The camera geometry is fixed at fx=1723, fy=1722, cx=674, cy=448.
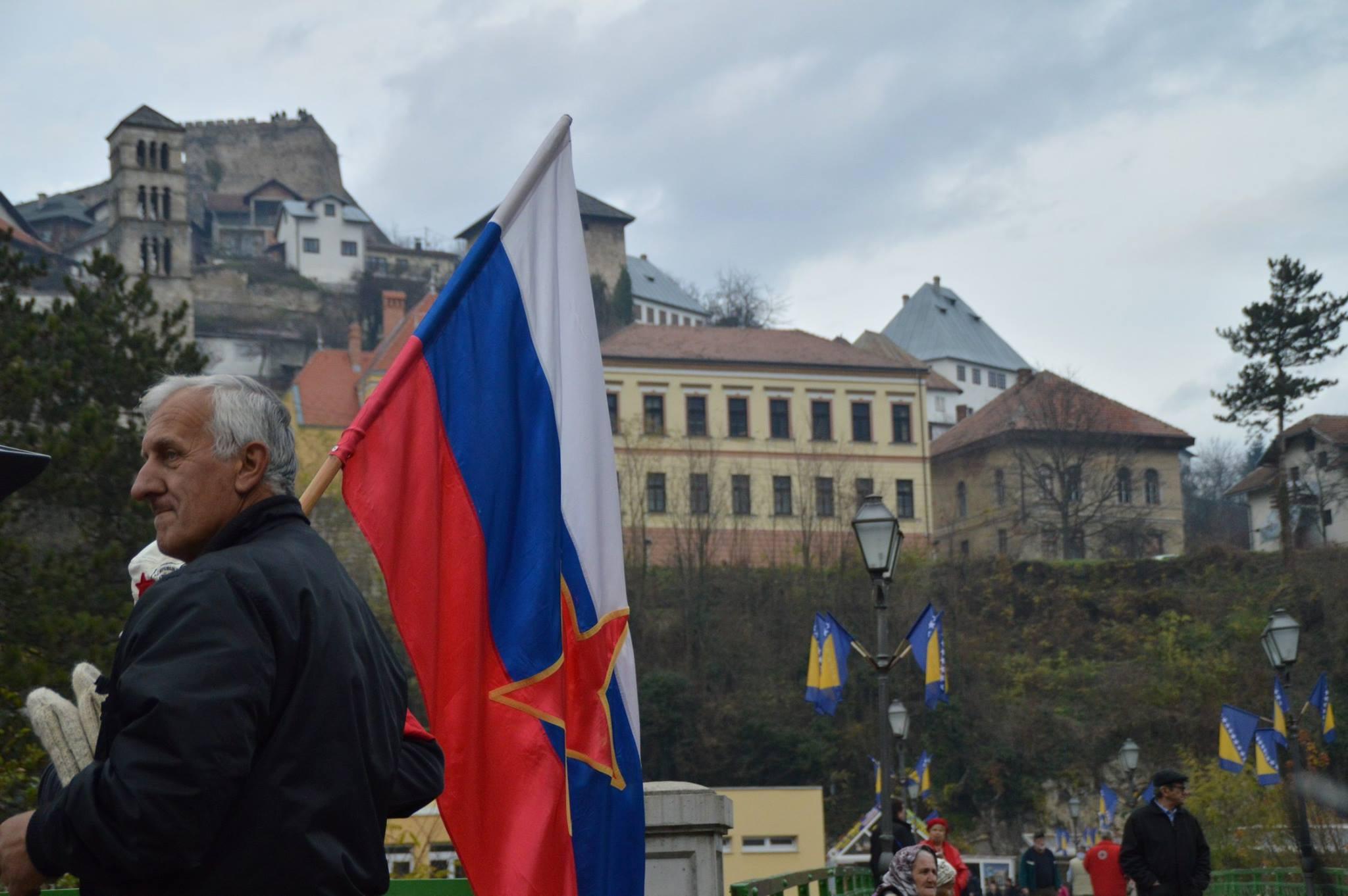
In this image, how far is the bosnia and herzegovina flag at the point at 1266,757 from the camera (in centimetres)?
2538

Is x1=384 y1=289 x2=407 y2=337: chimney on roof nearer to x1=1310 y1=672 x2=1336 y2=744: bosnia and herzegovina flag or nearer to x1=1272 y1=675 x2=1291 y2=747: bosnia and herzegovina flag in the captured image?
x1=1310 y1=672 x2=1336 y2=744: bosnia and herzegovina flag

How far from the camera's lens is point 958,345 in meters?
123

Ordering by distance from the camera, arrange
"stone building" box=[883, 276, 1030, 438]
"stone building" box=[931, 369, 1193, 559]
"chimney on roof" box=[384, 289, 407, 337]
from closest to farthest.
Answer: "stone building" box=[931, 369, 1193, 559]
"chimney on roof" box=[384, 289, 407, 337]
"stone building" box=[883, 276, 1030, 438]

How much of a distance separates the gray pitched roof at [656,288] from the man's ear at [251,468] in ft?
384

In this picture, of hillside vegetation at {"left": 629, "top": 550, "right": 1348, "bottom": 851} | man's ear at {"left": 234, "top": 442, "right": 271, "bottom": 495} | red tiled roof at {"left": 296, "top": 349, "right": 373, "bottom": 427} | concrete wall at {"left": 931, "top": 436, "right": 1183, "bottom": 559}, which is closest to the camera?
man's ear at {"left": 234, "top": 442, "right": 271, "bottom": 495}

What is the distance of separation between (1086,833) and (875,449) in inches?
1142

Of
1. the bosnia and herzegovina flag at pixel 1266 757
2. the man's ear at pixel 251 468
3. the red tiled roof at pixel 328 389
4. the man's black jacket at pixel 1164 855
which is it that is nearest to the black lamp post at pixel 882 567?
the man's black jacket at pixel 1164 855

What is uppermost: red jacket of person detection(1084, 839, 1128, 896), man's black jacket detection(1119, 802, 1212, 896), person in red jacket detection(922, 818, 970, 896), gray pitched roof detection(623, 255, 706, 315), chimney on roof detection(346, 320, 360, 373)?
gray pitched roof detection(623, 255, 706, 315)

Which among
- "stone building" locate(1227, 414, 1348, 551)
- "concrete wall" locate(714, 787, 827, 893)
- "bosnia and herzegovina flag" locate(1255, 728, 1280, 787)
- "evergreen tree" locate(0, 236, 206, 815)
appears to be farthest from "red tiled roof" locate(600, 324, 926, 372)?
"bosnia and herzegovina flag" locate(1255, 728, 1280, 787)

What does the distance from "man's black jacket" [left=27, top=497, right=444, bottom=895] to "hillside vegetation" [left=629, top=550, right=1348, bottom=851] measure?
2172 inches

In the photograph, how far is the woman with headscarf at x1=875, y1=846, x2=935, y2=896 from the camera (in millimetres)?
8344

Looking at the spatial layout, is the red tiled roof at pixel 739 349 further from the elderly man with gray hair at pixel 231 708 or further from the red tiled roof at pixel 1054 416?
the elderly man with gray hair at pixel 231 708

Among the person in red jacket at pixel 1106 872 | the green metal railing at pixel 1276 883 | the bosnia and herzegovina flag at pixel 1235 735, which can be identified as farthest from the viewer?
the bosnia and herzegovina flag at pixel 1235 735

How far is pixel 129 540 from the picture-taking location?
25.8 metres
